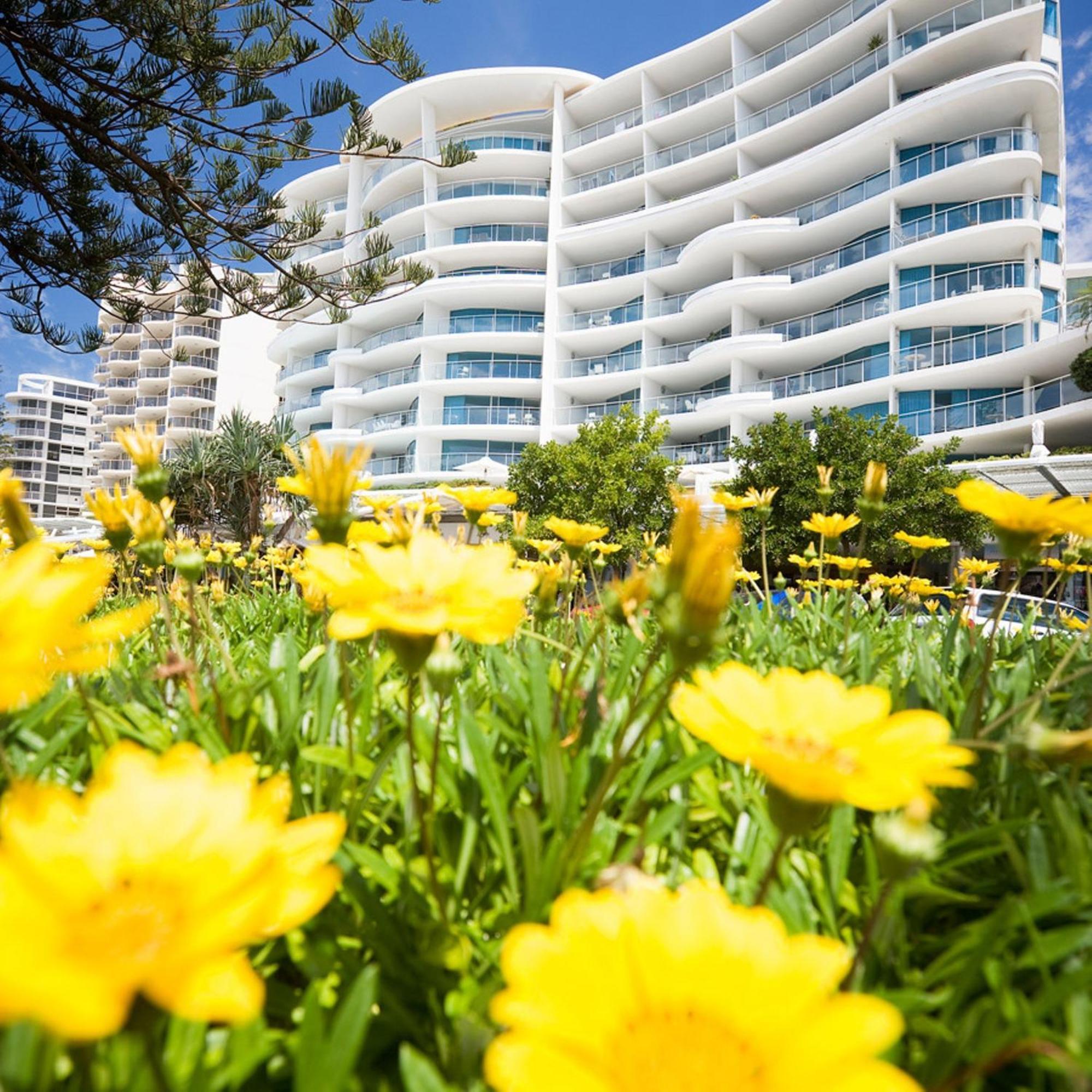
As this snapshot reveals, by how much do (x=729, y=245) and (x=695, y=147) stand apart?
182 inches

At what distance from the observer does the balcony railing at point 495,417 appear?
21.9 m

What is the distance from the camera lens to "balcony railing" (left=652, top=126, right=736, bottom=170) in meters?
20.6

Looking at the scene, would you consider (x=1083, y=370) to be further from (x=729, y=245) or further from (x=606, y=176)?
(x=606, y=176)

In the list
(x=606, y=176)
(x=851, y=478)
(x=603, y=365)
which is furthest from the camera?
(x=606, y=176)

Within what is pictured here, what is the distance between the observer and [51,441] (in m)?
52.0

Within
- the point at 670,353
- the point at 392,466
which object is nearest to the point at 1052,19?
the point at 670,353

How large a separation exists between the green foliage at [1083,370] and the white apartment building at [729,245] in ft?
1.38

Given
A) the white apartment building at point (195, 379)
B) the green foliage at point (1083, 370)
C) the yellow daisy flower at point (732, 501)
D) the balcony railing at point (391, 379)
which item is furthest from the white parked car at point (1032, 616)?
the white apartment building at point (195, 379)

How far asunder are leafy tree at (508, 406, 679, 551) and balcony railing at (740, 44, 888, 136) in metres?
11.2

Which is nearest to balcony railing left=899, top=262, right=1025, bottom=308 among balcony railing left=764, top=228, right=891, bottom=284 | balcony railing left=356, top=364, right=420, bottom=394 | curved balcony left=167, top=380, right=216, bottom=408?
balcony railing left=764, top=228, right=891, bottom=284

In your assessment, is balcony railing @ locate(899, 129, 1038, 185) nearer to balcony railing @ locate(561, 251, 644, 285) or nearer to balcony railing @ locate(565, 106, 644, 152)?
balcony railing @ locate(561, 251, 644, 285)

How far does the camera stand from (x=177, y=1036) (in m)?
0.36

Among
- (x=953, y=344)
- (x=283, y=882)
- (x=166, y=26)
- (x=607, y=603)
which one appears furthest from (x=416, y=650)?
(x=953, y=344)

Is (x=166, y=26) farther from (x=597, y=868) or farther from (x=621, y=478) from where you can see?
(x=621, y=478)
